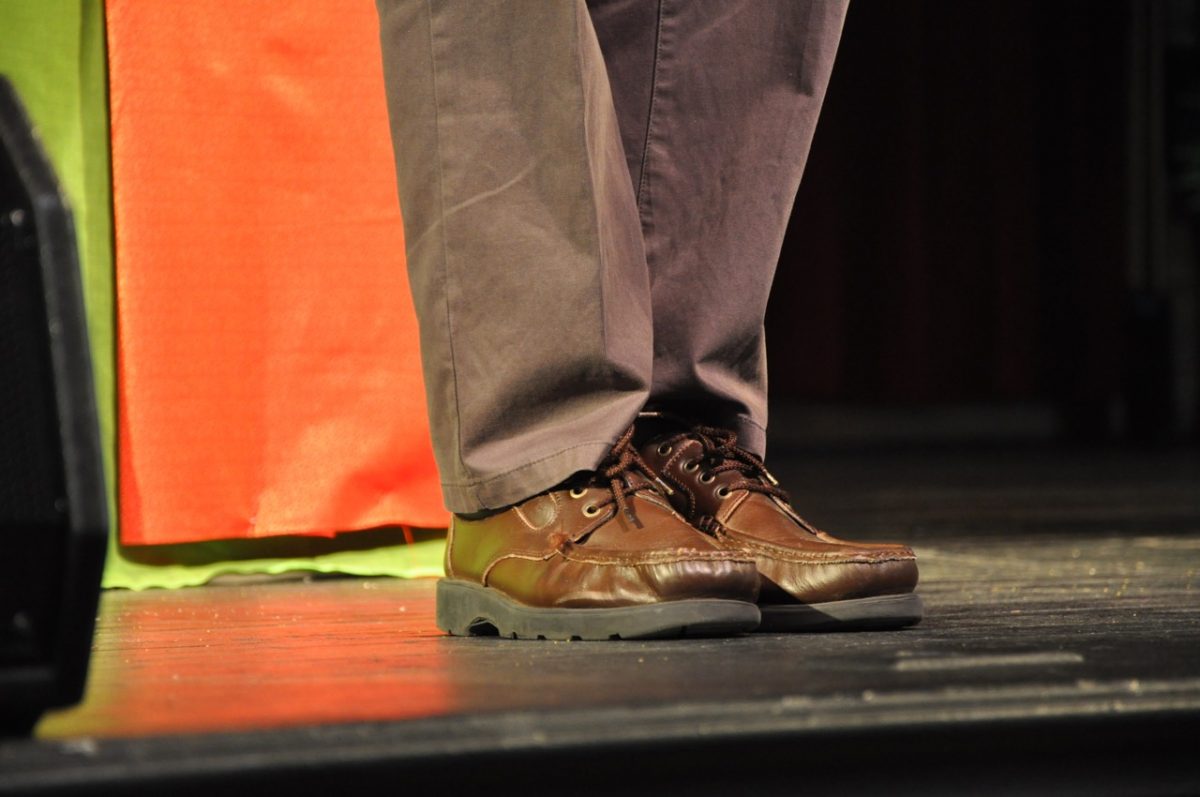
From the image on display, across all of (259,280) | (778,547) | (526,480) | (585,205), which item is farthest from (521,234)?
(259,280)

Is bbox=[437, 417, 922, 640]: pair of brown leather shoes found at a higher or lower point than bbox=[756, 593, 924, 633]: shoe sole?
higher

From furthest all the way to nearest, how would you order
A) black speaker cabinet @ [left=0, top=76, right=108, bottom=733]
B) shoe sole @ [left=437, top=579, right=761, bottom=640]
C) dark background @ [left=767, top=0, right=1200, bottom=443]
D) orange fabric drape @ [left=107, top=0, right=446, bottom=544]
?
1. dark background @ [left=767, top=0, right=1200, bottom=443]
2. orange fabric drape @ [left=107, top=0, right=446, bottom=544]
3. shoe sole @ [left=437, top=579, right=761, bottom=640]
4. black speaker cabinet @ [left=0, top=76, right=108, bottom=733]

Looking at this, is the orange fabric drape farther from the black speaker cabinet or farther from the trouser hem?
the black speaker cabinet

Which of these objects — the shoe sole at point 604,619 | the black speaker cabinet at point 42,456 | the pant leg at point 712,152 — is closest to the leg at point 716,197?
the pant leg at point 712,152

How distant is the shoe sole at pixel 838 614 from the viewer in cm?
84

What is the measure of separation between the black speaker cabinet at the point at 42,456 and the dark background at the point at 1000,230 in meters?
4.66

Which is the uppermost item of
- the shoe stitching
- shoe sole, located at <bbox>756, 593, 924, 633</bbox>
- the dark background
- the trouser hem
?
the trouser hem

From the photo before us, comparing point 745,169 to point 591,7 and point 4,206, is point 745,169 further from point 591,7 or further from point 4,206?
point 4,206

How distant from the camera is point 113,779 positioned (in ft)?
1.58

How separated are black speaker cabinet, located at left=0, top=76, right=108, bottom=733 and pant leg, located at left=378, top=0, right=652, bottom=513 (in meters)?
0.34

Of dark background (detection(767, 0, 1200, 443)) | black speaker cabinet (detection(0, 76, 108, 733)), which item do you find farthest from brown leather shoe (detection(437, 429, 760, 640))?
dark background (detection(767, 0, 1200, 443))

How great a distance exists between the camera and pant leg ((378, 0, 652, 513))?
31.8 inches

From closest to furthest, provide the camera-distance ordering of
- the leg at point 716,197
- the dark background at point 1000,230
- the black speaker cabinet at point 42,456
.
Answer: the black speaker cabinet at point 42,456, the leg at point 716,197, the dark background at point 1000,230

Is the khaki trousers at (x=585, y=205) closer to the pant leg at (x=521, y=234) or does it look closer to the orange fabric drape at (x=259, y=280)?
the pant leg at (x=521, y=234)
